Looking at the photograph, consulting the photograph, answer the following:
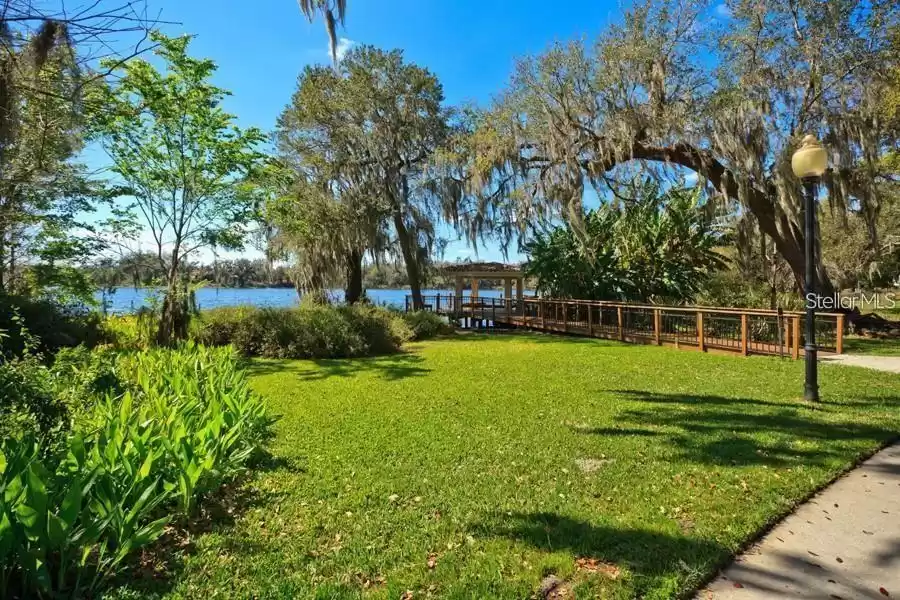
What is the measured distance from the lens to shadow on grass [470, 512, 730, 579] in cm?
240

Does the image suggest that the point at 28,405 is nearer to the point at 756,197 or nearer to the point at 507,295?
the point at 756,197

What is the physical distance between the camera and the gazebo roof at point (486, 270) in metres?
20.6

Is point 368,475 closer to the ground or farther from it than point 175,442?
closer to the ground

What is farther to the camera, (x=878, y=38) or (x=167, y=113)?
(x=878, y=38)

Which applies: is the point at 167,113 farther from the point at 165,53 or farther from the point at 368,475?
the point at 368,475

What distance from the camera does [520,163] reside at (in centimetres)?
1457

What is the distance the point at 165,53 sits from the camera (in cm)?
933

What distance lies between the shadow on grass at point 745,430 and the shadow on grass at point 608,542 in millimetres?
1429

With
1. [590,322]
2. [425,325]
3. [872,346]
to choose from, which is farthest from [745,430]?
[425,325]

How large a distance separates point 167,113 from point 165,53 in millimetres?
1088

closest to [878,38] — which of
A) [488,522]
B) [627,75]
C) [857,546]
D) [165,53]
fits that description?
[627,75]

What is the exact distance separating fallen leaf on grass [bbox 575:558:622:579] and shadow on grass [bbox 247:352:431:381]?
18.6 feet

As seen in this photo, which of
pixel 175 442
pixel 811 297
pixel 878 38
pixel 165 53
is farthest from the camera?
pixel 878 38

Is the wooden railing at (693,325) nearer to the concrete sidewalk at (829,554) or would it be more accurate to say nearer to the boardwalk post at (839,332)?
the boardwalk post at (839,332)
